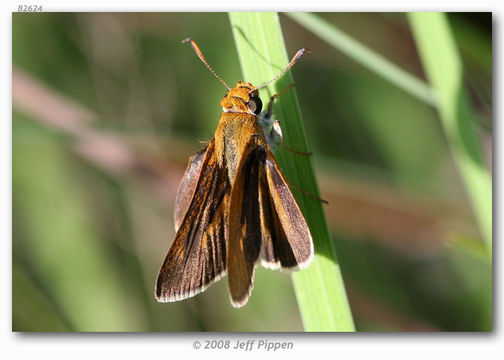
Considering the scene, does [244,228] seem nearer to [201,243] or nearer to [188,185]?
[201,243]

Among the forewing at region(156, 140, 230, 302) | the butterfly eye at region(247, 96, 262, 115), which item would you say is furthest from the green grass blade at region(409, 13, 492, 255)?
the forewing at region(156, 140, 230, 302)

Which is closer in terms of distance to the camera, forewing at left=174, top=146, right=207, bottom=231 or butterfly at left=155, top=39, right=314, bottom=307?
butterfly at left=155, top=39, right=314, bottom=307

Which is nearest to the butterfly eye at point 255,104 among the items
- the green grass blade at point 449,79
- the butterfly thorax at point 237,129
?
the butterfly thorax at point 237,129

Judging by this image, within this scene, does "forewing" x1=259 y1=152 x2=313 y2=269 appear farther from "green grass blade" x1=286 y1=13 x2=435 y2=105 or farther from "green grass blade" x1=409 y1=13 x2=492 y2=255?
"green grass blade" x1=409 y1=13 x2=492 y2=255

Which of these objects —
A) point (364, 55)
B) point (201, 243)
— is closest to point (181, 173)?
point (201, 243)

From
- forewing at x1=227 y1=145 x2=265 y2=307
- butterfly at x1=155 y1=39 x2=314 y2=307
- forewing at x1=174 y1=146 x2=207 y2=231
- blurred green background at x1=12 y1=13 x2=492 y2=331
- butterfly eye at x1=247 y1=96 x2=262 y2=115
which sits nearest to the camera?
forewing at x1=227 y1=145 x2=265 y2=307
